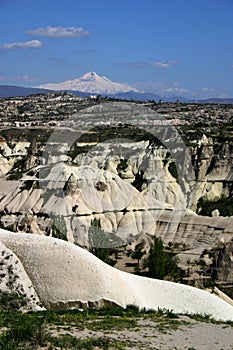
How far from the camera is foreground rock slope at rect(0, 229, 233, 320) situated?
61.2 ft

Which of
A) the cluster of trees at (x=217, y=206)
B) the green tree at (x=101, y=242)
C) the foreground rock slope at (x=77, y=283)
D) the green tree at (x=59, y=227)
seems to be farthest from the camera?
the cluster of trees at (x=217, y=206)

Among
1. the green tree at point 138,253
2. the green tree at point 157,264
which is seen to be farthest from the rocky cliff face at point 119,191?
the green tree at point 157,264

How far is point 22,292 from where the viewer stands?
58.7 ft

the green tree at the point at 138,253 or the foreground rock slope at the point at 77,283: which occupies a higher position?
the foreground rock slope at the point at 77,283

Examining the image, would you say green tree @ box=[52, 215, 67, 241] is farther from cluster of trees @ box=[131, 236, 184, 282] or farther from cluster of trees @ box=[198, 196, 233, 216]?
cluster of trees @ box=[198, 196, 233, 216]

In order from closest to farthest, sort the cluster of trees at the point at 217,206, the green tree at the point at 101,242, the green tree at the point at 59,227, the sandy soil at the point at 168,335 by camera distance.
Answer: the sandy soil at the point at 168,335 < the green tree at the point at 101,242 < the green tree at the point at 59,227 < the cluster of trees at the point at 217,206

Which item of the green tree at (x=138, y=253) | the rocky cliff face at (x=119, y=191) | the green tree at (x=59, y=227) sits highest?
the rocky cliff face at (x=119, y=191)

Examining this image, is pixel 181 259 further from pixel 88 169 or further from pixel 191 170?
pixel 191 170

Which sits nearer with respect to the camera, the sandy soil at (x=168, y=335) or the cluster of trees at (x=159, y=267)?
the sandy soil at (x=168, y=335)

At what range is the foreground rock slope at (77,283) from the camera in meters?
18.7

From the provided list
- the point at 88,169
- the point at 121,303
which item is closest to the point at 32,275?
the point at 121,303

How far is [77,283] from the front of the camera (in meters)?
19.0

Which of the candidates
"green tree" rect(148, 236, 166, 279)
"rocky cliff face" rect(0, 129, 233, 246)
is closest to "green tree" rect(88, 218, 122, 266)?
"rocky cliff face" rect(0, 129, 233, 246)

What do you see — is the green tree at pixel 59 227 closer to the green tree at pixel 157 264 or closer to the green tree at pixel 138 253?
the green tree at pixel 138 253
